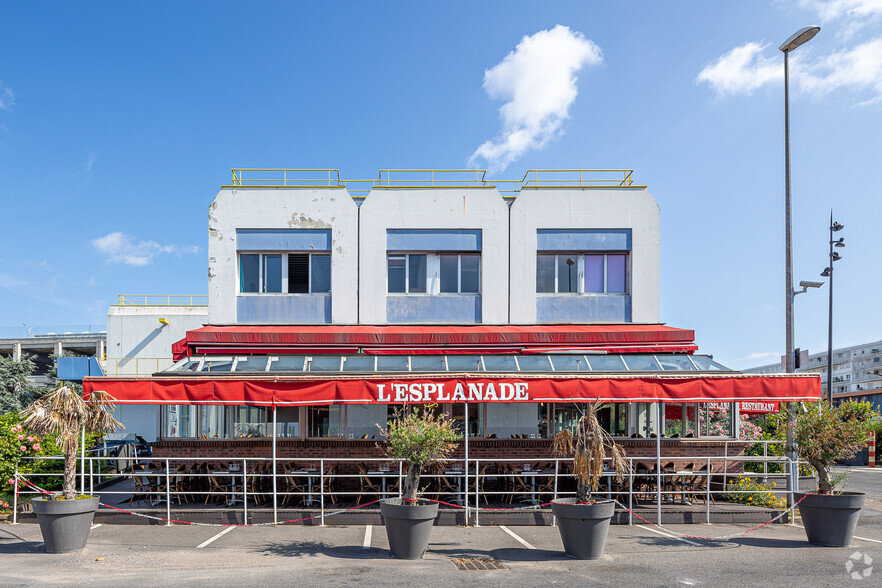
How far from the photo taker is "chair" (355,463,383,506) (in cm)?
1392

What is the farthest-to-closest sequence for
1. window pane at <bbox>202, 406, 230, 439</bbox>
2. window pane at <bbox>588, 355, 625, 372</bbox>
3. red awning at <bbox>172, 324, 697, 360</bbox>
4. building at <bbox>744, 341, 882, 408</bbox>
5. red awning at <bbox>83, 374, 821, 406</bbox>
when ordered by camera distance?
building at <bbox>744, 341, 882, 408</bbox>
red awning at <bbox>172, 324, 697, 360</bbox>
window pane at <bbox>202, 406, 230, 439</bbox>
window pane at <bbox>588, 355, 625, 372</bbox>
red awning at <bbox>83, 374, 821, 406</bbox>

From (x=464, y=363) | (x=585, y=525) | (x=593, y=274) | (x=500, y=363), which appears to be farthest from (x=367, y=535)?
(x=593, y=274)

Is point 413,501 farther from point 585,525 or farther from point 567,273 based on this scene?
point 567,273

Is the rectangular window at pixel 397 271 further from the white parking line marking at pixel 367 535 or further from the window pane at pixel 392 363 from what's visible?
the white parking line marking at pixel 367 535

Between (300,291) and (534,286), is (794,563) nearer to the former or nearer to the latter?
(534,286)

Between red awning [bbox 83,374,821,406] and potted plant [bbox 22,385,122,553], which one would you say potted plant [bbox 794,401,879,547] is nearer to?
red awning [bbox 83,374,821,406]

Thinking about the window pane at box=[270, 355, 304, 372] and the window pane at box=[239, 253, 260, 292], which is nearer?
the window pane at box=[270, 355, 304, 372]

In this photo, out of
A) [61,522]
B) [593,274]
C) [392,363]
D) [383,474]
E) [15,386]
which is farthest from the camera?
[15,386]

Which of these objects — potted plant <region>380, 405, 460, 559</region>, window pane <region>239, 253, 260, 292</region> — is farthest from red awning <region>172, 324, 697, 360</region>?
potted plant <region>380, 405, 460, 559</region>

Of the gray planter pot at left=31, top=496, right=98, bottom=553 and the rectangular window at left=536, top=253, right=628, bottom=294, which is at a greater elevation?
the rectangular window at left=536, top=253, right=628, bottom=294

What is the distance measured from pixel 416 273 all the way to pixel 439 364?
15.1ft

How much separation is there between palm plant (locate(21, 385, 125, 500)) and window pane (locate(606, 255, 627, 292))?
14.4m

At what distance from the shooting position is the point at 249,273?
1930 centimetres

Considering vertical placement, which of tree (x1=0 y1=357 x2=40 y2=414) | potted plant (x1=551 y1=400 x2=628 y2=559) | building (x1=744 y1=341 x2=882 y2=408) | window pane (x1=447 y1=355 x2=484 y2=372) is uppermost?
window pane (x1=447 y1=355 x2=484 y2=372)
